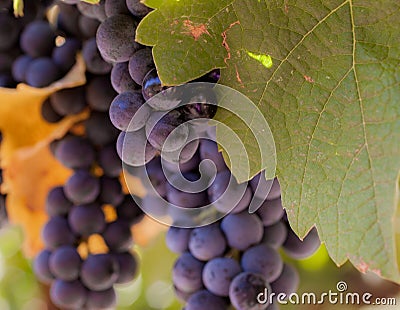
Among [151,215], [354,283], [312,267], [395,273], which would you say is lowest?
[312,267]

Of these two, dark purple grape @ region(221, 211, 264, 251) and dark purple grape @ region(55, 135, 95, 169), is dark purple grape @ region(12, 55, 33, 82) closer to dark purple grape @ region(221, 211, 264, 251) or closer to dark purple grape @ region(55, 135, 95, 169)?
dark purple grape @ region(55, 135, 95, 169)

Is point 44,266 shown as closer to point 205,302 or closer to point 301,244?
point 205,302

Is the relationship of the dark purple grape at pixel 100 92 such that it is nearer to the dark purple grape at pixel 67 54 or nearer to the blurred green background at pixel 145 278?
the dark purple grape at pixel 67 54

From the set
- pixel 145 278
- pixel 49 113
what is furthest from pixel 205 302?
pixel 145 278

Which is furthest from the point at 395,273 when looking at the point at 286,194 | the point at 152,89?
the point at 152,89

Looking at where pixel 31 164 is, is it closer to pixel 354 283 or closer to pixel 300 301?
pixel 300 301

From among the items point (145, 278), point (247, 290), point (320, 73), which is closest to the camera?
point (320, 73)
